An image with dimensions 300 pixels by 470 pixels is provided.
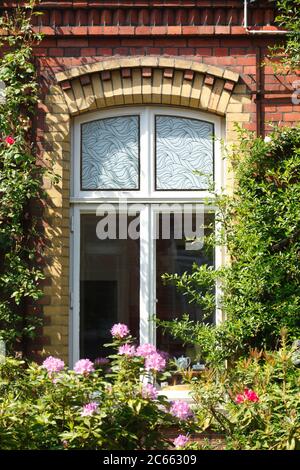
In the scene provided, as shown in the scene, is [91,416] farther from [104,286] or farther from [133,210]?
[133,210]

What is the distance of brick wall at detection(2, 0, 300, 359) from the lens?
312 inches

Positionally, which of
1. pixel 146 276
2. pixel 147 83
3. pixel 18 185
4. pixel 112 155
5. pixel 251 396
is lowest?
pixel 251 396

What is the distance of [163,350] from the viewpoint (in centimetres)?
791

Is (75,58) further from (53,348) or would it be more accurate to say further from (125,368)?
(125,368)

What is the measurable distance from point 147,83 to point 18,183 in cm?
149

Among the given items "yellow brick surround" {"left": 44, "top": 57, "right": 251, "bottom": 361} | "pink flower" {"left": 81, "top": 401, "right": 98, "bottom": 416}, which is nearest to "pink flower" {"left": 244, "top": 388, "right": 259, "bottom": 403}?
"pink flower" {"left": 81, "top": 401, "right": 98, "bottom": 416}

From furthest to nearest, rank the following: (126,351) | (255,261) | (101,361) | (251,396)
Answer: (101,361), (255,261), (126,351), (251,396)

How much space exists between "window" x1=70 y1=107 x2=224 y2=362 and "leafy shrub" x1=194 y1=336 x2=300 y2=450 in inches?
82.4

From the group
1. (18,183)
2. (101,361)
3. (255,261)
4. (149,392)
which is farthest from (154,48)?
(149,392)

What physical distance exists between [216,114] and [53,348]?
8.56 feet

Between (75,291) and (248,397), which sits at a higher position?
(75,291)

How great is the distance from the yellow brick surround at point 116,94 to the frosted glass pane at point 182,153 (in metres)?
0.22

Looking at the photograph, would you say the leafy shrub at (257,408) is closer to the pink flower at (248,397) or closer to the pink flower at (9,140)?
the pink flower at (248,397)

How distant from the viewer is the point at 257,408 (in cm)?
549
